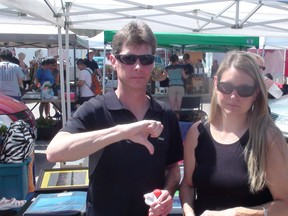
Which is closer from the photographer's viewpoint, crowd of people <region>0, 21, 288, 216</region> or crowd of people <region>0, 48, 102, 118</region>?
crowd of people <region>0, 21, 288, 216</region>

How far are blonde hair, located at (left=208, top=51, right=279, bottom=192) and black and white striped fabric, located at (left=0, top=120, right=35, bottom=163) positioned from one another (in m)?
2.37

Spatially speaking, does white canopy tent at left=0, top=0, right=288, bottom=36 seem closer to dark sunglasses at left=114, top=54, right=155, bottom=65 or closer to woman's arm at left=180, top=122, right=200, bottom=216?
dark sunglasses at left=114, top=54, right=155, bottom=65

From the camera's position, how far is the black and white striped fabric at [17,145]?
3705 mm

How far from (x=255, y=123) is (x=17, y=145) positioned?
2567mm

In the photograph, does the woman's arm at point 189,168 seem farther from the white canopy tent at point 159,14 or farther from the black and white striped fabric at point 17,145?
the white canopy tent at point 159,14

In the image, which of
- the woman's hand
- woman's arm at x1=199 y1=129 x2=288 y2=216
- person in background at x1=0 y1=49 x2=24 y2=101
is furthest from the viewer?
person in background at x1=0 y1=49 x2=24 y2=101

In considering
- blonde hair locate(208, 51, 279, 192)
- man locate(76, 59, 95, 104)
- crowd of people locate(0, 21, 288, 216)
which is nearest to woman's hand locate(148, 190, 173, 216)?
crowd of people locate(0, 21, 288, 216)

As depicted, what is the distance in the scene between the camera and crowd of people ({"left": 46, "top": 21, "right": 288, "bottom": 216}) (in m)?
1.75

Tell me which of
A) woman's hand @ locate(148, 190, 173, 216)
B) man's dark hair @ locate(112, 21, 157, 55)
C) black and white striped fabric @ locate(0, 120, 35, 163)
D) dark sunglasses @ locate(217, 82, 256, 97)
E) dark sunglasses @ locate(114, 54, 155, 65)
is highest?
man's dark hair @ locate(112, 21, 157, 55)

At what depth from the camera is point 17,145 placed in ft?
12.3

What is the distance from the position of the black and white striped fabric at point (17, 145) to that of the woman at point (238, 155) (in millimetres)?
2198

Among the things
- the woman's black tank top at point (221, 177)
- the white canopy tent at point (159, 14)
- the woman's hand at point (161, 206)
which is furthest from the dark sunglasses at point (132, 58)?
the white canopy tent at point (159, 14)

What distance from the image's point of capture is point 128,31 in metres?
1.79

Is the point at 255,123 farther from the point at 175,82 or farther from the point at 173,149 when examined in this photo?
the point at 175,82
